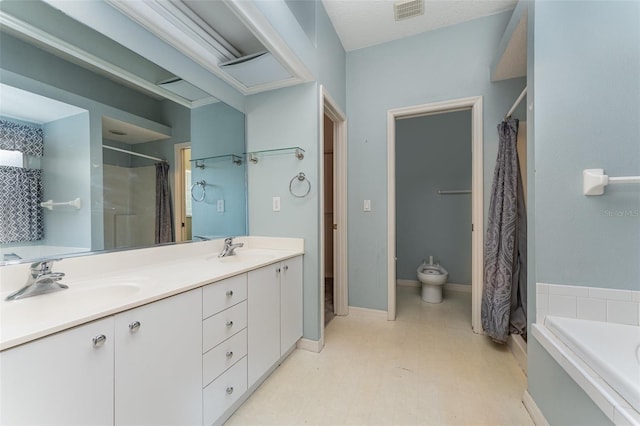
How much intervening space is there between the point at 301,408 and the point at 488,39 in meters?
3.17

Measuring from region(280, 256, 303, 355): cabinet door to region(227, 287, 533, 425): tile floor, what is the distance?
171 millimetres

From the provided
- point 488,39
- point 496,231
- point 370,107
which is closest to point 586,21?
point 488,39

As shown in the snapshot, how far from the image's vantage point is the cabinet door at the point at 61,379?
59 centimetres

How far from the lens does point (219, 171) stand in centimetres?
191

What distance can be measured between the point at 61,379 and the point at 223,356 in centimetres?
62

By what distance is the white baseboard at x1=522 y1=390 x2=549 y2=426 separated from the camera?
1214mm

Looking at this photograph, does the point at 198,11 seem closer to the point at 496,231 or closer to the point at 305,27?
the point at 305,27

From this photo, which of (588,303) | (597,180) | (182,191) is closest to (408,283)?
(588,303)

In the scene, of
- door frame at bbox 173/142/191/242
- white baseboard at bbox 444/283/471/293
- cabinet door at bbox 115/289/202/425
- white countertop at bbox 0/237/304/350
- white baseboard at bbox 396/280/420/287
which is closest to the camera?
white countertop at bbox 0/237/304/350

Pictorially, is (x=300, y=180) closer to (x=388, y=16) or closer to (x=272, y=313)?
(x=272, y=313)

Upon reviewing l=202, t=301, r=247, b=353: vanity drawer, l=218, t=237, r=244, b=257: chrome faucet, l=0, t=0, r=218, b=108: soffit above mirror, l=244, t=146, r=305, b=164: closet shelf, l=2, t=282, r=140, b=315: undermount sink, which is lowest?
l=202, t=301, r=247, b=353: vanity drawer

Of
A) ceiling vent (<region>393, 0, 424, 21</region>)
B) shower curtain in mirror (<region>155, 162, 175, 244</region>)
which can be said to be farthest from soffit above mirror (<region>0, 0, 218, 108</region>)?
ceiling vent (<region>393, 0, 424, 21</region>)

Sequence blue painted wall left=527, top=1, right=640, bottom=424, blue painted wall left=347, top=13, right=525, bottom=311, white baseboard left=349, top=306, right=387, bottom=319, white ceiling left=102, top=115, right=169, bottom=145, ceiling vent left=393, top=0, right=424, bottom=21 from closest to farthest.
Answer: blue painted wall left=527, top=1, right=640, bottom=424, white ceiling left=102, top=115, right=169, bottom=145, ceiling vent left=393, top=0, right=424, bottom=21, blue painted wall left=347, top=13, right=525, bottom=311, white baseboard left=349, top=306, right=387, bottom=319

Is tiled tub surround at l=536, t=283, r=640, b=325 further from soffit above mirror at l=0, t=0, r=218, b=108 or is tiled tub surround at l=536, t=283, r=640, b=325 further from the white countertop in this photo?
soffit above mirror at l=0, t=0, r=218, b=108
